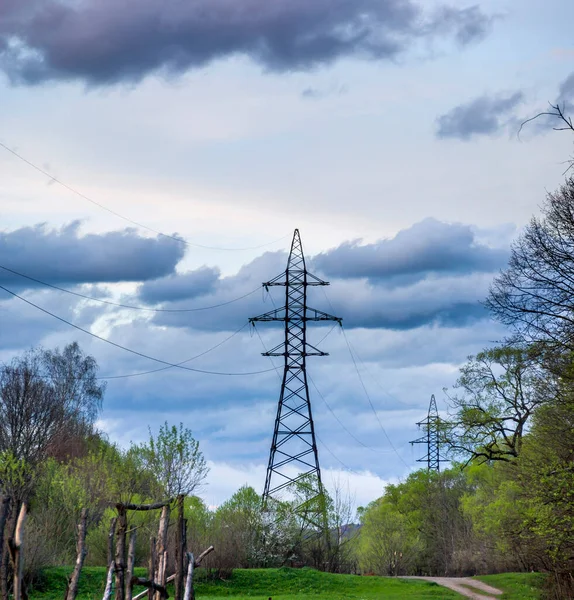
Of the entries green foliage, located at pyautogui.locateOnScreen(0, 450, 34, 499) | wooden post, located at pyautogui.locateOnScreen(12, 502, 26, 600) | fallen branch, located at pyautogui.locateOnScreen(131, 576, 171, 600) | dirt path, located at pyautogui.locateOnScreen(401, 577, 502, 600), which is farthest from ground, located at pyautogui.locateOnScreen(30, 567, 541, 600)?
wooden post, located at pyautogui.locateOnScreen(12, 502, 26, 600)

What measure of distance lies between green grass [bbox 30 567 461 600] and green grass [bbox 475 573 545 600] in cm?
257

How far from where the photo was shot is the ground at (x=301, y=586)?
116 feet

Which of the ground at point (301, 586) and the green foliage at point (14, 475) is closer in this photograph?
the ground at point (301, 586)

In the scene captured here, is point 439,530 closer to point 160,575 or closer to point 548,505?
point 548,505

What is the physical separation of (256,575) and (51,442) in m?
18.1

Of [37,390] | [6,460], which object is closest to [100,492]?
[6,460]

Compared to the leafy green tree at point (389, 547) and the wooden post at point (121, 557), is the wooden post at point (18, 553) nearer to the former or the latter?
the wooden post at point (121, 557)

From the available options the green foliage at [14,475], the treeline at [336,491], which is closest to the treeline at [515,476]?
the treeline at [336,491]

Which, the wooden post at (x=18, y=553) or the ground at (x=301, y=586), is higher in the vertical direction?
the wooden post at (x=18, y=553)

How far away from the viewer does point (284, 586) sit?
4022cm

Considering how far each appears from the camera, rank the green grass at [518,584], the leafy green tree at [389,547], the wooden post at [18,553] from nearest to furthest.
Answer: the wooden post at [18,553]
the green grass at [518,584]
the leafy green tree at [389,547]

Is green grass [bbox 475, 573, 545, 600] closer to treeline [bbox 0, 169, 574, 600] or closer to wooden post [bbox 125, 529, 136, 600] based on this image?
treeline [bbox 0, 169, 574, 600]

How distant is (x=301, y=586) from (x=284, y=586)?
0.84 m

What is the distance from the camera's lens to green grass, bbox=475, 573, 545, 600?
34.4 metres
